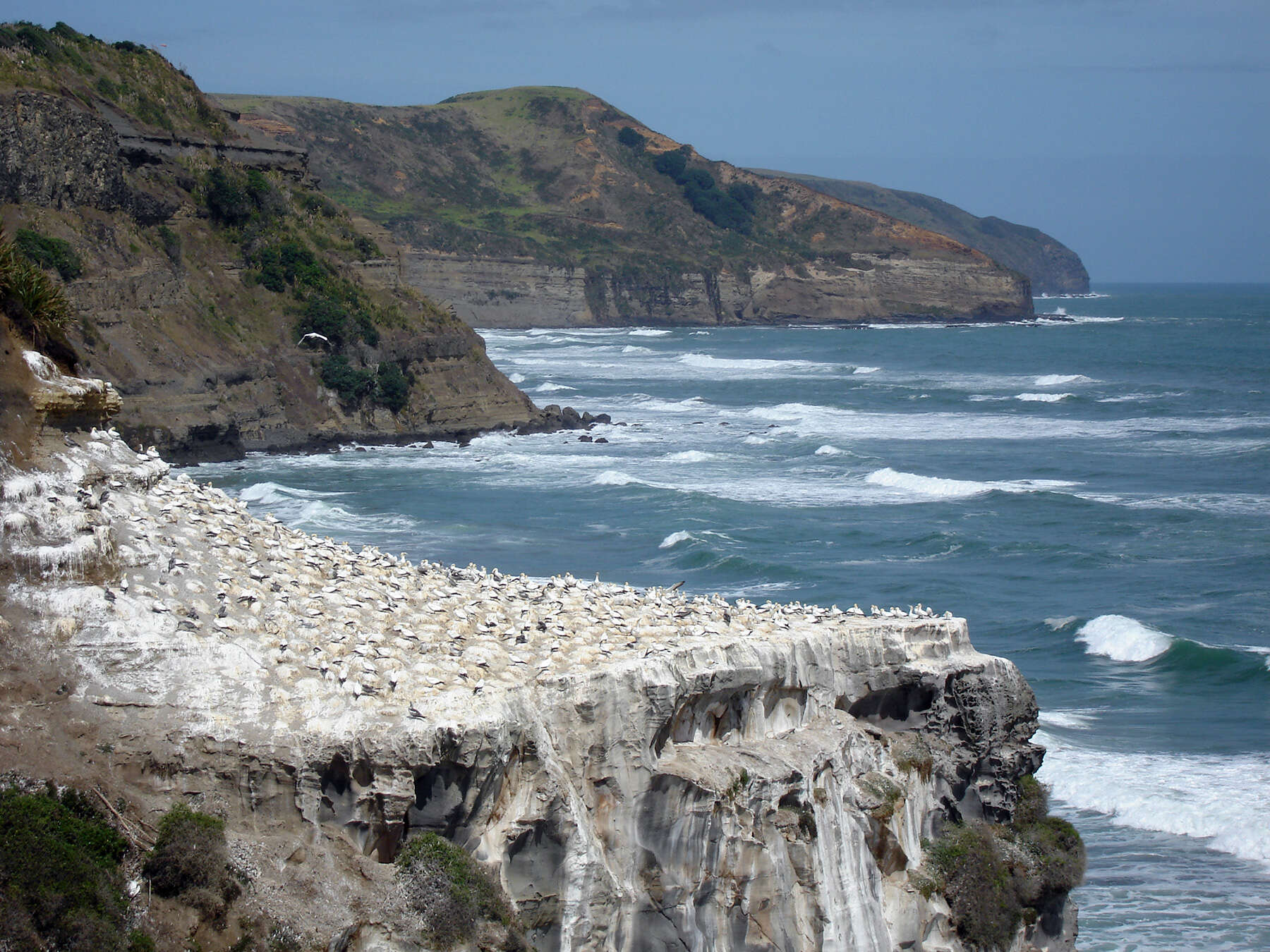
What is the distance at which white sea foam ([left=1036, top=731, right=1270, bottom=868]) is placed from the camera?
21.1 m

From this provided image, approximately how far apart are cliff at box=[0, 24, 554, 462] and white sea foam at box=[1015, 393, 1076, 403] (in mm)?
29820

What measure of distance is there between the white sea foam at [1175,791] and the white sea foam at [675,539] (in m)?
15.0

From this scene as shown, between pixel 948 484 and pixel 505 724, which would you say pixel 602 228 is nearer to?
pixel 948 484

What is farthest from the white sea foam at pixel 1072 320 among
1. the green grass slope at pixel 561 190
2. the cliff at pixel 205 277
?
the cliff at pixel 205 277

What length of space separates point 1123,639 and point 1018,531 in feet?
36.8

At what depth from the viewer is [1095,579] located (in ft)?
118

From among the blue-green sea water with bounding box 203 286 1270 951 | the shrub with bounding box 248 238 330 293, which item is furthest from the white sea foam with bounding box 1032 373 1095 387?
the shrub with bounding box 248 238 330 293

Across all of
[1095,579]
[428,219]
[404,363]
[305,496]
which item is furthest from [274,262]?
[428,219]

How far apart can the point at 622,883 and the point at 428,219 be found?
435 ft

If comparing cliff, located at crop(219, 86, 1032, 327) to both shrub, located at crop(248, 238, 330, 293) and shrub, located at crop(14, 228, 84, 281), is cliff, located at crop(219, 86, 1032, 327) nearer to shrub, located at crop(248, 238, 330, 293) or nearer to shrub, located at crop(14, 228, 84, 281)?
shrub, located at crop(248, 238, 330, 293)

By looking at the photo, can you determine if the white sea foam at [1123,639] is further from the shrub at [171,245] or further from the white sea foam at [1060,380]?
the white sea foam at [1060,380]

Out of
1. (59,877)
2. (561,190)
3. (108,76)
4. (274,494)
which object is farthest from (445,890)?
(561,190)

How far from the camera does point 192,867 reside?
10.0m

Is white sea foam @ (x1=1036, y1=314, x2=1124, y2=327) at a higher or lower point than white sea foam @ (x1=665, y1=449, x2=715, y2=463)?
higher
